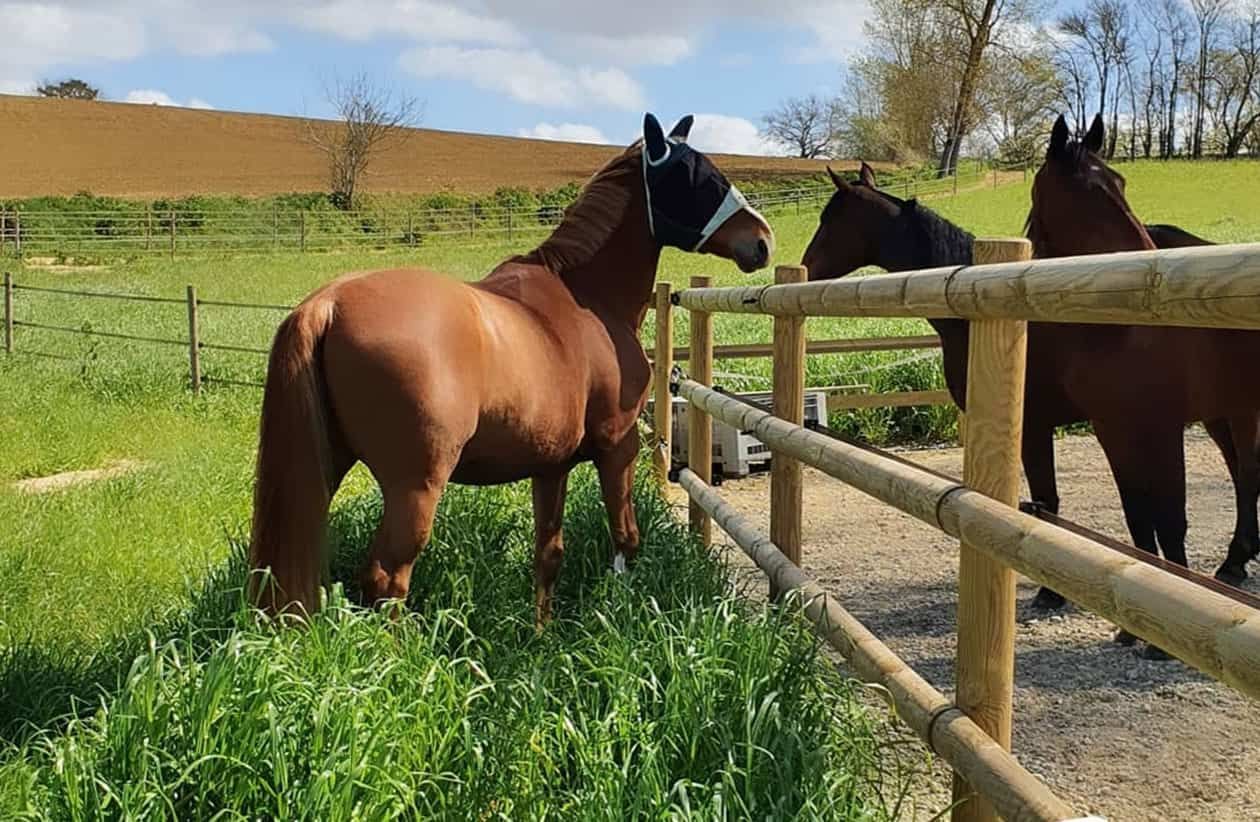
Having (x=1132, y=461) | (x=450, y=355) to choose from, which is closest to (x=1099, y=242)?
(x=1132, y=461)

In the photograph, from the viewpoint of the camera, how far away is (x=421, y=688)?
7.98ft

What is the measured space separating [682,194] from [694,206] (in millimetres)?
73

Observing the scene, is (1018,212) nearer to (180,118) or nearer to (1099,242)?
(1099,242)

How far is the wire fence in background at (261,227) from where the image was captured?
2996 centimetres

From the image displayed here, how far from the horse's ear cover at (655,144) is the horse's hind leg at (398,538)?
166 centimetres

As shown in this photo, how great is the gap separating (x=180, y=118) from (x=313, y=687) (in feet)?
202

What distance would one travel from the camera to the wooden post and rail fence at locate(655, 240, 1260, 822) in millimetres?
1410

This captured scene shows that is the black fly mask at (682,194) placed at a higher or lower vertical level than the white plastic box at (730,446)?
higher

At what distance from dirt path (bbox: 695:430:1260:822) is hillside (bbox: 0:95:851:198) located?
131ft

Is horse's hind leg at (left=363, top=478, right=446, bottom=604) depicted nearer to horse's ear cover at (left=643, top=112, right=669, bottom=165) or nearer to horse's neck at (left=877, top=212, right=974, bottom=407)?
horse's ear cover at (left=643, top=112, right=669, bottom=165)

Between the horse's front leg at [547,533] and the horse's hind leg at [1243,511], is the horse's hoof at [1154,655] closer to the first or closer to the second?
the horse's hind leg at [1243,511]

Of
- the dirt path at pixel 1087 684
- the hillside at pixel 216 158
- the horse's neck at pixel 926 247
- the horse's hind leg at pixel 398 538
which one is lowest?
the dirt path at pixel 1087 684

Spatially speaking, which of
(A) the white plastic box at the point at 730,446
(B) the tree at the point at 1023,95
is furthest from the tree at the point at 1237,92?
(A) the white plastic box at the point at 730,446

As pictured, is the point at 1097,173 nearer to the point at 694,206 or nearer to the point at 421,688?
the point at 694,206
